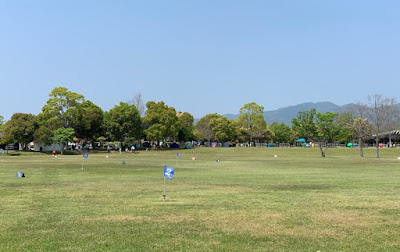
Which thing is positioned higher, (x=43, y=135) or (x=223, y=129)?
(x=223, y=129)

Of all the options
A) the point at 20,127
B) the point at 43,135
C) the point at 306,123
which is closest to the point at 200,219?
the point at 43,135

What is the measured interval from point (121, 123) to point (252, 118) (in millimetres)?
50535

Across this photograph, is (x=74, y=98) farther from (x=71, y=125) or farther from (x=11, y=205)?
(x=11, y=205)

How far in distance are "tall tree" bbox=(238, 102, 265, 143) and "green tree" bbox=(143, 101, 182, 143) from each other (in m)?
32.7

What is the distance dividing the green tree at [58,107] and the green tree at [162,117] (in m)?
19.4

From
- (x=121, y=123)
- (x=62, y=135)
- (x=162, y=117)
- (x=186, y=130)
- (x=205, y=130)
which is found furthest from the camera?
(x=205, y=130)

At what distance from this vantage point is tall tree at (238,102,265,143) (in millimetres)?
133250

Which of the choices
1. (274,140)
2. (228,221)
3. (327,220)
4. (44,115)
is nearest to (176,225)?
(228,221)

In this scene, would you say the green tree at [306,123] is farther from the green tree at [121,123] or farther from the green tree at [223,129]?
the green tree at [121,123]

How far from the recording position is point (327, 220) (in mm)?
12594

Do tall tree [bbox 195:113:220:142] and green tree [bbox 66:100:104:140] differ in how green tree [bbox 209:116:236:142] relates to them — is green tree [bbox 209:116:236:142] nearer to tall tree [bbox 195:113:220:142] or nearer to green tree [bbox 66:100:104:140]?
tall tree [bbox 195:113:220:142]

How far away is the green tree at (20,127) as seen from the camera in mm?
82531

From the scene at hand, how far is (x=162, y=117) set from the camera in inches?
4190

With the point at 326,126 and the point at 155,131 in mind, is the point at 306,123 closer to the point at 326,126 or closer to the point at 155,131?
the point at 326,126
